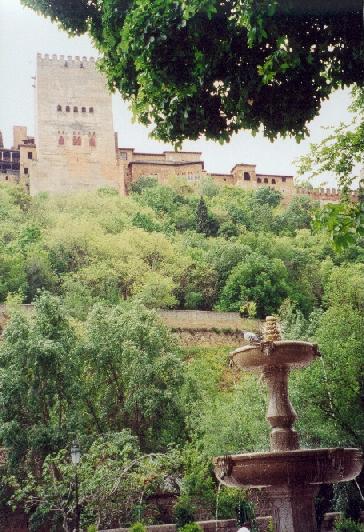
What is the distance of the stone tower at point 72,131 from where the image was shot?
277 feet

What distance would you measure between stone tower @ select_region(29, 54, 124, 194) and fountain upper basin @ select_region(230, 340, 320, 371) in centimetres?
7190

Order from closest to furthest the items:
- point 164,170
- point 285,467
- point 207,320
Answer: point 285,467, point 207,320, point 164,170

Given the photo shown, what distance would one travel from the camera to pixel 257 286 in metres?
49.5

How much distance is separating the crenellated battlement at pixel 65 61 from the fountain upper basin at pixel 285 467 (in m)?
81.5

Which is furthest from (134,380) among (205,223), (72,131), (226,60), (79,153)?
(72,131)

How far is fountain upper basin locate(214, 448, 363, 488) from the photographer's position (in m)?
11.4

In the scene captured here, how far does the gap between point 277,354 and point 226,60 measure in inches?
213

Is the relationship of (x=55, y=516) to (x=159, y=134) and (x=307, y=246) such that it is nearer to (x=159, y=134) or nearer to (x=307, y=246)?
(x=159, y=134)

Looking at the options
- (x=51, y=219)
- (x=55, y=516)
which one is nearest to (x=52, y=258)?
(x=51, y=219)

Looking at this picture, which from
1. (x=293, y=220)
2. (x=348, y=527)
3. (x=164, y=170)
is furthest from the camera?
(x=164, y=170)

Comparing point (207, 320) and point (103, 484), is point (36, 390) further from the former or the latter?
point (207, 320)

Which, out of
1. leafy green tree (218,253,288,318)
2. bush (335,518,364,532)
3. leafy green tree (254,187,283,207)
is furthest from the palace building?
bush (335,518,364,532)

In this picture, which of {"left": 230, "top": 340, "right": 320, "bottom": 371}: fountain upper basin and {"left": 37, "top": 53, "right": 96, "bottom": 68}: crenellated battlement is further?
{"left": 37, "top": 53, "right": 96, "bottom": 68}: crenellated battlement

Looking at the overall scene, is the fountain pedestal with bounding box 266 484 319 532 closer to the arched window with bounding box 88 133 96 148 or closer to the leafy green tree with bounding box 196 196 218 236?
the leafy green tree with bounding box 196 196 218 236
